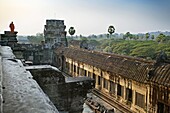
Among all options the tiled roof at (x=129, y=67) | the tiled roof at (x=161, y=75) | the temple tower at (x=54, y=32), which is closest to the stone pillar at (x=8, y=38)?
the tiled roof at (x=129, y=67)

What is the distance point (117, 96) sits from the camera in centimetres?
1454

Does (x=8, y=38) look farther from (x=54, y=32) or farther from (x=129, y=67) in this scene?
(x=54, y=32)

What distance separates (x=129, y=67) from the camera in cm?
1348

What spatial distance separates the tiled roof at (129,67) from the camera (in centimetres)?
1056

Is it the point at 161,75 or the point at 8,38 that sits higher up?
the point at 8,38

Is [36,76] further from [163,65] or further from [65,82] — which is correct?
[163,65]

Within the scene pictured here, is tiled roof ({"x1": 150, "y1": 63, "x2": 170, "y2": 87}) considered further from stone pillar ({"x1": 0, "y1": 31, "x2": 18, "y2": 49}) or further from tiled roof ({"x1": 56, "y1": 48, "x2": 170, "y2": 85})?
stone pillar ({"x1": 0, "y1": 31, "x2": 18, "y2": 49})

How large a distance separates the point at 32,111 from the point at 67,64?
23.9 meters

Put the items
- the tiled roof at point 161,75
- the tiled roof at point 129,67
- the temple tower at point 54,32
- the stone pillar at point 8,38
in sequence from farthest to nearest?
1. the temple tower at point 54,32
2. the tiled roof at point 129,67
3. the stone pillar at point 8,38
4. the tiled roof at point 161,75

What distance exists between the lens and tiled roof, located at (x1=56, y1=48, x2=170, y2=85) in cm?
1056

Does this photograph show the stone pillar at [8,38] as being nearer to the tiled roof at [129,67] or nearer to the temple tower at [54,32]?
the tiled roof at [129,67]

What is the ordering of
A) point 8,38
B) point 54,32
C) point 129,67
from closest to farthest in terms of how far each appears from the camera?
1. point 8,38
2. point 129,67
3. point 54,32

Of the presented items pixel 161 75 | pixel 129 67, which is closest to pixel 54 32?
pixel 129 67

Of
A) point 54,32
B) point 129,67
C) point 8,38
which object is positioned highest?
point 54,32
